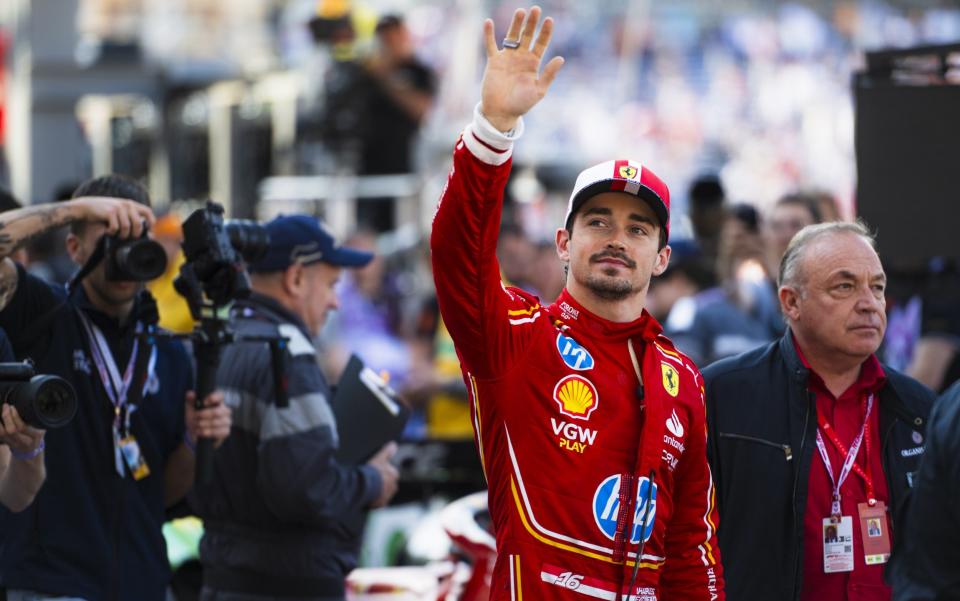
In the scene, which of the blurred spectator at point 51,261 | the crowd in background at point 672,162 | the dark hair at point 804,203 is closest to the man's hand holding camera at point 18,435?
the crowd in background at point 672,162

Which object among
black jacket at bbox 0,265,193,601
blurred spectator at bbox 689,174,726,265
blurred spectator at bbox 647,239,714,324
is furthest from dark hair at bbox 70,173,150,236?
blurred spectator at bbox 689,174,726,265

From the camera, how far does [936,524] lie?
3939mm

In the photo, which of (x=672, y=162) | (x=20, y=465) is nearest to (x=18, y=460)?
(x=20, y=465)

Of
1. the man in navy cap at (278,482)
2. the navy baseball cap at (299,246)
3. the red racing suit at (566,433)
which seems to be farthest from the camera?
the navy baseball cap at (299,246)

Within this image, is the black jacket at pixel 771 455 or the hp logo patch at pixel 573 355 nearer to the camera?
the hp logo patch at pixel 573 355

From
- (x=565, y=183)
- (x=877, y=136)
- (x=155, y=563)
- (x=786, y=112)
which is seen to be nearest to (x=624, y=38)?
(x=786, y=112)

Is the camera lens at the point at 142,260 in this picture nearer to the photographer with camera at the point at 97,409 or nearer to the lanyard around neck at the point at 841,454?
the photographer with camera at the point at 97,409

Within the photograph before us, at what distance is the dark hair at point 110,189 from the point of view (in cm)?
573

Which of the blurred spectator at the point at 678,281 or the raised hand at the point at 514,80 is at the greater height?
the raised hand at the point at 514,80

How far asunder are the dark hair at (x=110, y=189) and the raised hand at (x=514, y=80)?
2.00 m

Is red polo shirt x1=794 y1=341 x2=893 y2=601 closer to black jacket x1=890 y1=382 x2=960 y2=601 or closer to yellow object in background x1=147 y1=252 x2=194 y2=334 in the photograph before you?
black jacket x1=890 y1=382 x2=960 y2=601

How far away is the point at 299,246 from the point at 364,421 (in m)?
0.72

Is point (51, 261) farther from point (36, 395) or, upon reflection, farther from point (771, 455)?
point (771, 455)

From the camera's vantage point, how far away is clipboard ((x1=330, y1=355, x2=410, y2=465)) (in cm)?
648
